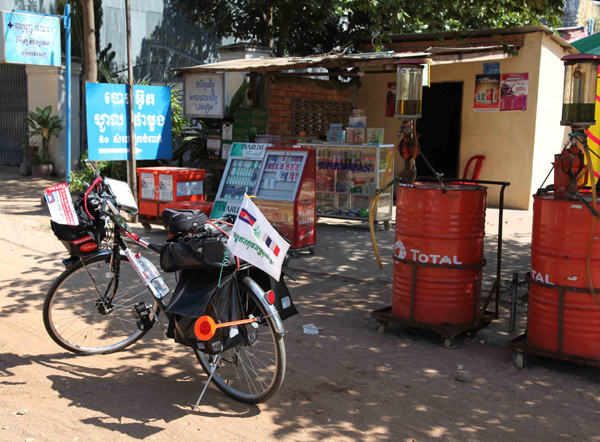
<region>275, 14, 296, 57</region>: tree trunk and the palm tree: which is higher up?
<region>275, 14, 296, 57</region>: tree trunk

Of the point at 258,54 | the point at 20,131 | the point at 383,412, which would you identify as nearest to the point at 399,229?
the point at 383,412

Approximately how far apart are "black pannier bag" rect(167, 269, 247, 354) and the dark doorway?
10147 millimetres

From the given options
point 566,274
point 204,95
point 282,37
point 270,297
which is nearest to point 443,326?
point 566,274

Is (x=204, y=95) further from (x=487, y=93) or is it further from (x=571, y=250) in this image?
(x=571, y=250)

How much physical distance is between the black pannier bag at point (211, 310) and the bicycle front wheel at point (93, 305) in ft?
2.51

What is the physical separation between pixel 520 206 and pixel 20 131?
13.2 metres

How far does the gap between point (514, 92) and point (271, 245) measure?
9876 millimetres

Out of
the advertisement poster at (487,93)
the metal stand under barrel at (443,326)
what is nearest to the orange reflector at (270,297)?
the metal stand under barrel at (443,326)

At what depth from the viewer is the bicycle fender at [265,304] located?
142 inches

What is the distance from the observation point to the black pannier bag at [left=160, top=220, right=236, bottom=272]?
3641 millimetres

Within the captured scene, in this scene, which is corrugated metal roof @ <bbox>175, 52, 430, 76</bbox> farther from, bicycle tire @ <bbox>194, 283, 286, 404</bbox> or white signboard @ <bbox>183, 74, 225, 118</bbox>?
bicycle tire @ <bbox>194, 283, 286, 404</bbox>

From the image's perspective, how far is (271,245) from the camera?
360 centimetres

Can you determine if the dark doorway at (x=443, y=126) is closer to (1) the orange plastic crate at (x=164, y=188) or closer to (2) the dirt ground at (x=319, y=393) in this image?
(1) the orange plastic crate at (x=164, y=188)

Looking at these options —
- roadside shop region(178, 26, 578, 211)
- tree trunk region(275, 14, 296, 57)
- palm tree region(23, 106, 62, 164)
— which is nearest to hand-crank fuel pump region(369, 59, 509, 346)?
roadside shop region(178, 26, 578, 211)
